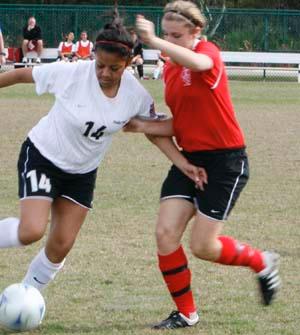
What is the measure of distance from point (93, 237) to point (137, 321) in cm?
235

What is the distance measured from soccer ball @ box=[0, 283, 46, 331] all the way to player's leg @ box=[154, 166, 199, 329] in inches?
27.0

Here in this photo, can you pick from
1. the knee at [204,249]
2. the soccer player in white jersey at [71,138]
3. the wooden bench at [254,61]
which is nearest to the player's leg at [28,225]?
the soccer player in white jersey at [71,138]

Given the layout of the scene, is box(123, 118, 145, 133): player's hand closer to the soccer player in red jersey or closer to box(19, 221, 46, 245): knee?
the soccer player in red jersey

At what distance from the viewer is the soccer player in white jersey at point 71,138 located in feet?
17.6

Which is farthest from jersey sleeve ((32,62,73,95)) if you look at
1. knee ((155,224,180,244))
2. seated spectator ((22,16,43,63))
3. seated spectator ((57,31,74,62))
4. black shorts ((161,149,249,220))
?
seated spectator ((22,16,43,63))

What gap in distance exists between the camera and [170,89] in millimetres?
5445

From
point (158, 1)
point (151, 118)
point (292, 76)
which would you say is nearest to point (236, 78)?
point (292, 76)

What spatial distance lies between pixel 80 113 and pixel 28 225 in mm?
678

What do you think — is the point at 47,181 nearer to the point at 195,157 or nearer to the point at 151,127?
the point at 151,127

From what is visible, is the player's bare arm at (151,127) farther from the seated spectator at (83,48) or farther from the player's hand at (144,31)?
the seated spectator at (83,48)

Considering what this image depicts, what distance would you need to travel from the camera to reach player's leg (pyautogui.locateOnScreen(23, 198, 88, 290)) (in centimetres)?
560

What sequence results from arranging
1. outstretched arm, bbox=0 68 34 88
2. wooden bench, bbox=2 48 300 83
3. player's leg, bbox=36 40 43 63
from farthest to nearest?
wooden bench, bbox=2 48 300 83
player's leg, bbox=36 40 43 63
outstretched arm, bbox=0 68 34 88

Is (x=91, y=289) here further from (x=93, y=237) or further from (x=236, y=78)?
(x=236, y=78)

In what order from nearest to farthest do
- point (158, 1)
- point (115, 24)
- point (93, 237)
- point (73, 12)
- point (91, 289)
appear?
point (115, 24)
point (91, 289)
point (93, 237)
point (73, 12)
point (158, 1)
